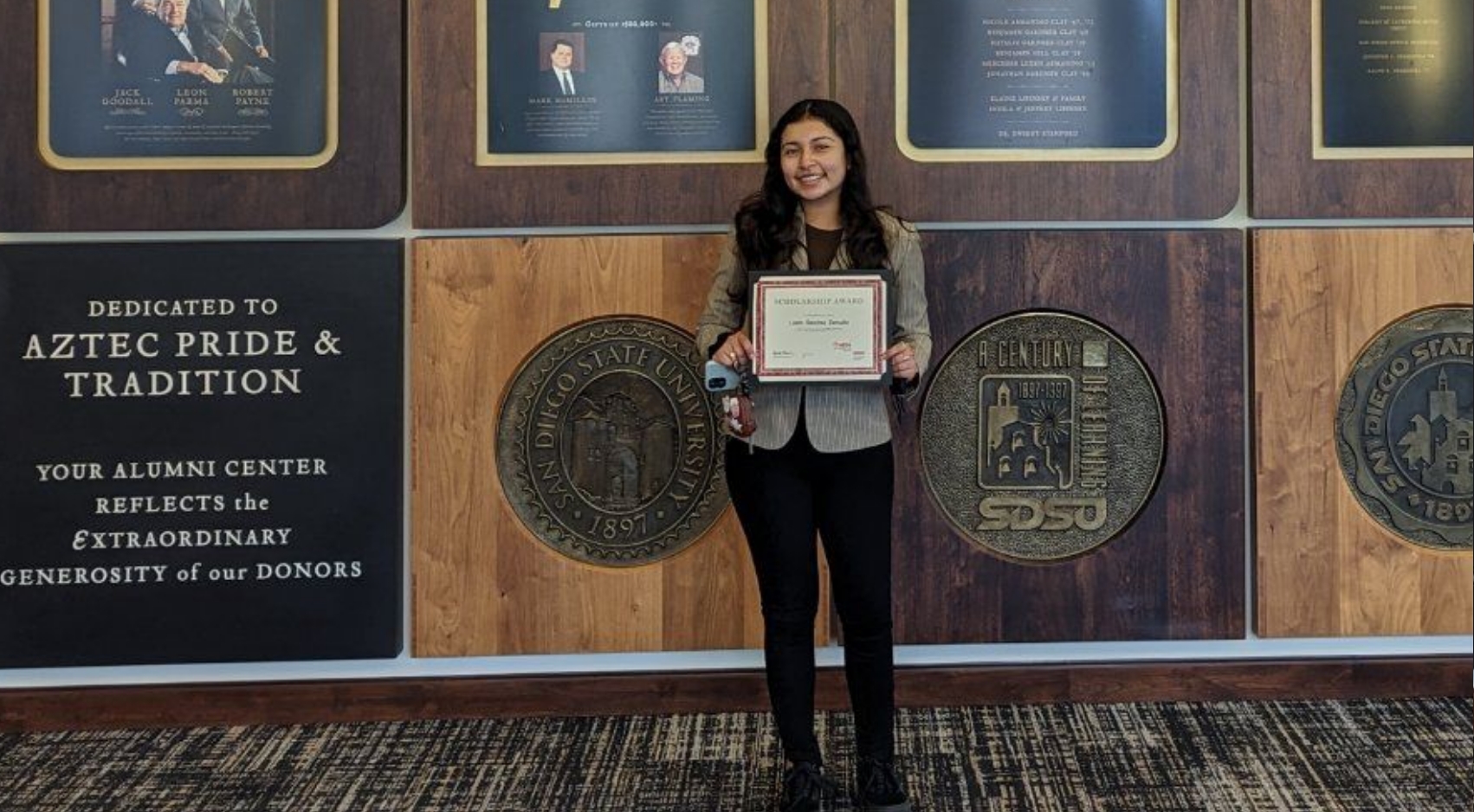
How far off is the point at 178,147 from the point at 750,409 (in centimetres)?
173

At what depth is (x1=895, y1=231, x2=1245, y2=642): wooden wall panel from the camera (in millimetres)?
3035

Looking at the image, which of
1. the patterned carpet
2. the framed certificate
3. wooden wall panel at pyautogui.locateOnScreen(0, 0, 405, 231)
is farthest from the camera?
wooden wall panel at pyautogui.locateOnScreen(0, 0, 405, 231)

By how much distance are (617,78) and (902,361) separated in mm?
1191

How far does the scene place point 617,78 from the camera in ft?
9.78

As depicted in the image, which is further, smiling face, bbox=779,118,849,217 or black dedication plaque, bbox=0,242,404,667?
black dedication plaque, bbox=0,242,404,667

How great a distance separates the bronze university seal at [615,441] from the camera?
9.92 feet

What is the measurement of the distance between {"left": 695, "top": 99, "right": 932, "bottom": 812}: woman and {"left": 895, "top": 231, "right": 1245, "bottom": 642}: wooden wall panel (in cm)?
60

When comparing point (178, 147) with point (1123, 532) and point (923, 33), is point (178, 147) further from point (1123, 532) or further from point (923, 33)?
point (1123, 532)

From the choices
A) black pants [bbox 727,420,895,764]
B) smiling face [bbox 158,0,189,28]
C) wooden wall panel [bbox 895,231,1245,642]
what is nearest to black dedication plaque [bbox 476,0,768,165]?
wooden wall panel [bbox 895,231,1245,642]

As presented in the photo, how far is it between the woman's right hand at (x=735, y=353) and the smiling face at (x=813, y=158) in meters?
0.35

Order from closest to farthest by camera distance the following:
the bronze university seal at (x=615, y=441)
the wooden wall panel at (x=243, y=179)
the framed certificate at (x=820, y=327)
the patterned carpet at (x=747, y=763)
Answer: the framed certificate at (x=820, y=327)
the patterned carpet at (x=747, y=763)
the wooden wall panel at (x=243, y=179)
the bronze university seal at (x=615, y=441)

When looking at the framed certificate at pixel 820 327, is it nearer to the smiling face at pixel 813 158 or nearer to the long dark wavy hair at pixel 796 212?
the long dark wavy hair at pixel 796 212

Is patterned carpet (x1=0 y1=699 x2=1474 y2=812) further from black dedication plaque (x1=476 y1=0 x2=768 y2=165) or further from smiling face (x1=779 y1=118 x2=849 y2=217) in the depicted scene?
black dedication plaque (x1=476 y1=0 x2=768 y2=165)

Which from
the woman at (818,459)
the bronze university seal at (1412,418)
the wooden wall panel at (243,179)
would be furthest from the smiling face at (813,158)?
the bronze university seal at (1412,418)
